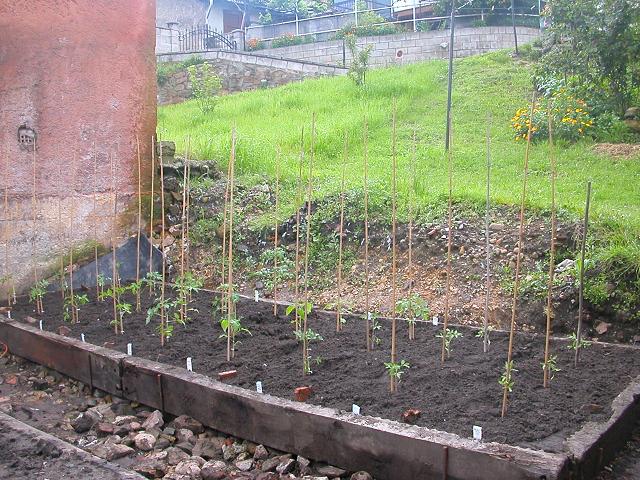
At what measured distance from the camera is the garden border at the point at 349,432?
230 centimetres

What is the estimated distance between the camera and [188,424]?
3221 millimetres

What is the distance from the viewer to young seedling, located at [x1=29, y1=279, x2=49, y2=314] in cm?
512

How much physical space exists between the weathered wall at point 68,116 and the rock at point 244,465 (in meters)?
3.19

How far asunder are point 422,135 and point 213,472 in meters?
7.15

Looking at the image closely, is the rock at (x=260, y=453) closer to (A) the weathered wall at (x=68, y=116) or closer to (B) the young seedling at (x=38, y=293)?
(B) the young seedling at (x=38, y=293)

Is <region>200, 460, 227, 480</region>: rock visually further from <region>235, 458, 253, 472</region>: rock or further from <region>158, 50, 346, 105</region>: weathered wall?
<region>158, 50, 346, 105</region>: weathered wall

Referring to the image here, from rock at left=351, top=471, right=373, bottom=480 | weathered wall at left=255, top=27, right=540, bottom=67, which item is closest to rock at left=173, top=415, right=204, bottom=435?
rock at left=351, top=471, right=373, bottom=480

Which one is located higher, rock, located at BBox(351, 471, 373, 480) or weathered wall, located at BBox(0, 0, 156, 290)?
weathered wall, located at BBox(0, 0, 156, 290)

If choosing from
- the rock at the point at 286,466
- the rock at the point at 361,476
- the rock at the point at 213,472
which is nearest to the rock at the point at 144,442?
the rock at the point at 213,472

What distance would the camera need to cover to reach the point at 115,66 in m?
6.12

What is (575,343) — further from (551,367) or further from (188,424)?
(188,424)

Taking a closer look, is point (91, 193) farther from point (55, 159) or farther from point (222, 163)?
point (222, 163)

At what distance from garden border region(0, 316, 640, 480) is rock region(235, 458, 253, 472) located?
0.12 meters

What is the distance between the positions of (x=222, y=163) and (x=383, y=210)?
257cm
